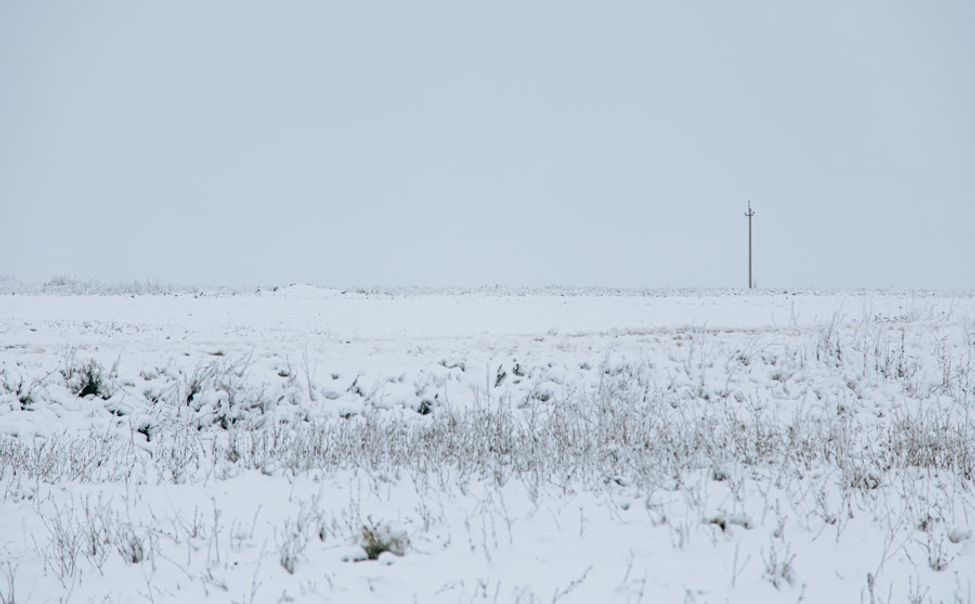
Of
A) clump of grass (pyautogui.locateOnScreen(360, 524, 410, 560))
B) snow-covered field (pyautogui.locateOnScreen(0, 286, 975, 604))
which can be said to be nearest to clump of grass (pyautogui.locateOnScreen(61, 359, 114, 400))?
snow-covered field (pyautogui.locateOnScreen(0, 286, 975, 604))

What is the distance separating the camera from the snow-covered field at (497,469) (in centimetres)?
480

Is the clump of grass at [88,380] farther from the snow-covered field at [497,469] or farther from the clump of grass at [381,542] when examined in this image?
the clump of grass at [381,542]

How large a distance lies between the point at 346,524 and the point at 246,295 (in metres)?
29.1

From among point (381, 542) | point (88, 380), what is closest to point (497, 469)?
point (381, 542)

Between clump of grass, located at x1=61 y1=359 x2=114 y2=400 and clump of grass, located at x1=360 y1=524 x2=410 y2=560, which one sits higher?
clump of grass, located at x1=61 y1=359 x2=114 y2=400

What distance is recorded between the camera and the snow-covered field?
15.7ft

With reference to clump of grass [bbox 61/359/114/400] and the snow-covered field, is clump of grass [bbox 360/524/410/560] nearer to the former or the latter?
the snow-covered field

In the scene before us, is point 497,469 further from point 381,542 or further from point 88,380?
point 88,380

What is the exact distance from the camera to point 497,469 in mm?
7348

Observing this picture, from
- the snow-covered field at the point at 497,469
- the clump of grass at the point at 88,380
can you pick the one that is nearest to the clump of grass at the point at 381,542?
the snow-covered field at the point at 497,469

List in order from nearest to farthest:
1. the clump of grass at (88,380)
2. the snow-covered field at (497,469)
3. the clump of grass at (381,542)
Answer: the snow-covered field at (497,469) → the clump of grass at (381,542) → the clump of grass at (88,380)

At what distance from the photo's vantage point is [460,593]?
4512 mm

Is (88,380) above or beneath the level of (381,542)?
above

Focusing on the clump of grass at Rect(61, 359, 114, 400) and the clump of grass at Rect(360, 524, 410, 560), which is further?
the clump of grass at Rect(61, 359, 114, 400)
